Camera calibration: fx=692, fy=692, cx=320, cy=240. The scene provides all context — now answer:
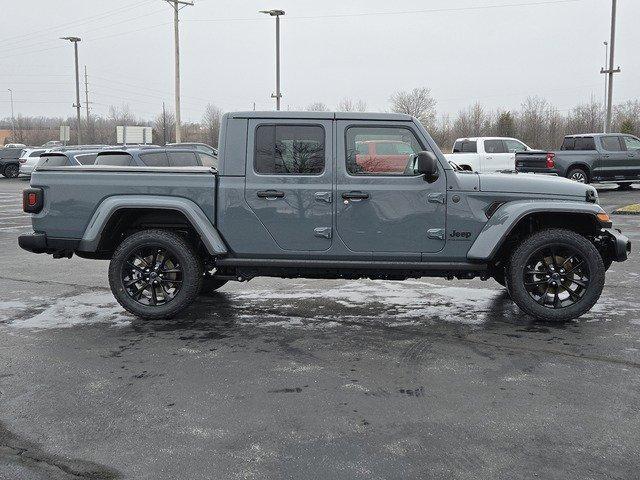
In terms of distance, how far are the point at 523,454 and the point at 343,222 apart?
3.12 meters

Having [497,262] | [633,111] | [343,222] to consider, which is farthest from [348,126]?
[633,111]

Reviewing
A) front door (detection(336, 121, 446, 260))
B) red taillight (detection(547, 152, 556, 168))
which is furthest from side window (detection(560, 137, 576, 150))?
front door (detection(336, 121, 446, 260))

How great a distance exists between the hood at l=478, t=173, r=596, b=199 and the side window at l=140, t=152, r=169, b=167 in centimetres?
1076

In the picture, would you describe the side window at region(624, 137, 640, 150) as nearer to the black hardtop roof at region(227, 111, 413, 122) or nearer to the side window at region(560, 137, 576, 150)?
the side window at region(560, 137, 576, 150)

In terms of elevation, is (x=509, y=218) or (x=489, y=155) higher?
(x=489, y=155)

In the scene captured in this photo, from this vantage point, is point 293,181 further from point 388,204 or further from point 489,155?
point 489,155

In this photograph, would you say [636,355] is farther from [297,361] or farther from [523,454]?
[297,361]

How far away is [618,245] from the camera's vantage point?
655 centimetres

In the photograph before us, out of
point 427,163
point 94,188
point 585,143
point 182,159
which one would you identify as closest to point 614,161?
point 585,143

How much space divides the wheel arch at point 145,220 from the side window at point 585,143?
1917 centimetres

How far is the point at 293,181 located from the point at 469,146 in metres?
19.2

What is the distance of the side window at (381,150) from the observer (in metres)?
6.42

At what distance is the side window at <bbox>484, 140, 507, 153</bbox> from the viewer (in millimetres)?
24172

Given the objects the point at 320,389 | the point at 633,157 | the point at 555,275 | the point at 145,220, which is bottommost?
the point at 320,389
